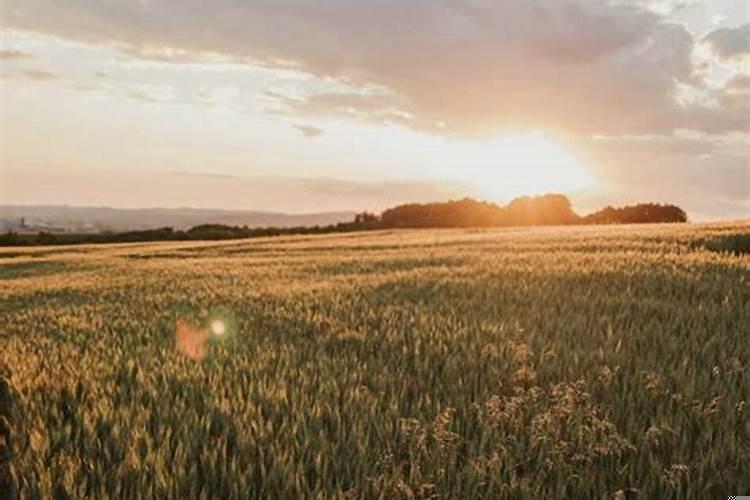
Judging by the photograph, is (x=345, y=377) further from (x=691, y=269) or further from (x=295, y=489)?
(x=691, y=269)

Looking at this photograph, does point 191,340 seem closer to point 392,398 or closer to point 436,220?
point 392,398

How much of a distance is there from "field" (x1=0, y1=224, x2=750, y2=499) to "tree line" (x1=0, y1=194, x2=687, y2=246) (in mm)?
73684

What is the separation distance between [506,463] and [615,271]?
32.1 ft

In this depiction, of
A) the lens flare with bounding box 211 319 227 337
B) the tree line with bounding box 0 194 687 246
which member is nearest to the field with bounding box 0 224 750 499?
the lens flare with bounding box 211 319 227 337

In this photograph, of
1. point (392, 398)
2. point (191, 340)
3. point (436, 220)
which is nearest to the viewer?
point (392, 398)

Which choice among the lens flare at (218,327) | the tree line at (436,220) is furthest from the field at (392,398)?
the tree line at (436,220)

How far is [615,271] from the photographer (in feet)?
42.4

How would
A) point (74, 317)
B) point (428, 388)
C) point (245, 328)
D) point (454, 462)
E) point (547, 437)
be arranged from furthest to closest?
point (74, 317) → point (245, 328) → point (428, 388) → point (547, 437) → point (454, 462)

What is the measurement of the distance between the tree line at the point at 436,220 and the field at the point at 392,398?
7368 centimetres

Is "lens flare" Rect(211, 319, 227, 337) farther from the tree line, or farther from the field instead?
the tree line

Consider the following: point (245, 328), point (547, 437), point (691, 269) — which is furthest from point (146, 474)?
point (691, 269)

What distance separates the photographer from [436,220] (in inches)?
5221

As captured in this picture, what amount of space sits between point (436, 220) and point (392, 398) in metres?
128

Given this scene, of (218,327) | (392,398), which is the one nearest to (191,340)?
(218,327)
